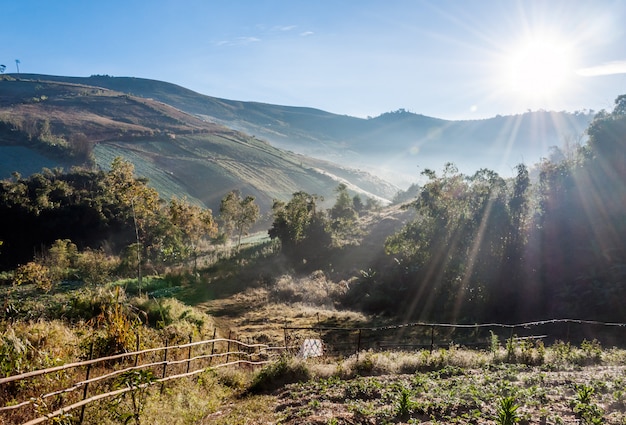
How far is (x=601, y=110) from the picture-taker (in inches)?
1889

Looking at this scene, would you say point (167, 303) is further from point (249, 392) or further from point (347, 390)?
point (347, 390)

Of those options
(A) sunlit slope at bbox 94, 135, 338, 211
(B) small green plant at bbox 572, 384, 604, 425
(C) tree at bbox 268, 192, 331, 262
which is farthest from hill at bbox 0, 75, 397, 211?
(B) small green plant at bbox 572, 384, 604, 425

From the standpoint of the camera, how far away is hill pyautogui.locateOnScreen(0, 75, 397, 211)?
315 feet

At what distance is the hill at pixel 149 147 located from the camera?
315ft

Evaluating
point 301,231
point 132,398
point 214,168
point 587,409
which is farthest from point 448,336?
point 214,168

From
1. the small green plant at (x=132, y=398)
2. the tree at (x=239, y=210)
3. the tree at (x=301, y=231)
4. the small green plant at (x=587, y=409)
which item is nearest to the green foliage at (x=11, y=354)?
the small green plant at (x=132, y=398)

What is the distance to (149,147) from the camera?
124 meters

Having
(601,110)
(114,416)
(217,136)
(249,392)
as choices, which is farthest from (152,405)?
(217,136)

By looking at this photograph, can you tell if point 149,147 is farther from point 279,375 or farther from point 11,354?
point 11,354

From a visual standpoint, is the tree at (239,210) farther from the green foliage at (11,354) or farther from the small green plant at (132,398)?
the green foliage at (11,354)

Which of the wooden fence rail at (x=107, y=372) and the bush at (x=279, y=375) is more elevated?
the wooden fence rail at (x=107, y=372)

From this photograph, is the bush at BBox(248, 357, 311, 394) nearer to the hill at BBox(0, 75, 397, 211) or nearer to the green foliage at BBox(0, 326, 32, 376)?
the green foliage at BBox(0, 326, 32, 376)

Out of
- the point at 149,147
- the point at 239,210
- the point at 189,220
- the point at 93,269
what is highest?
the point at 149,147

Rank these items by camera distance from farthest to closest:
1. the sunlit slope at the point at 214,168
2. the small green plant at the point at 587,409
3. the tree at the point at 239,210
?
the sunlit slope at the point at 214,168, the tree at the point at 239,210, the small green plant at the point at 587,409
